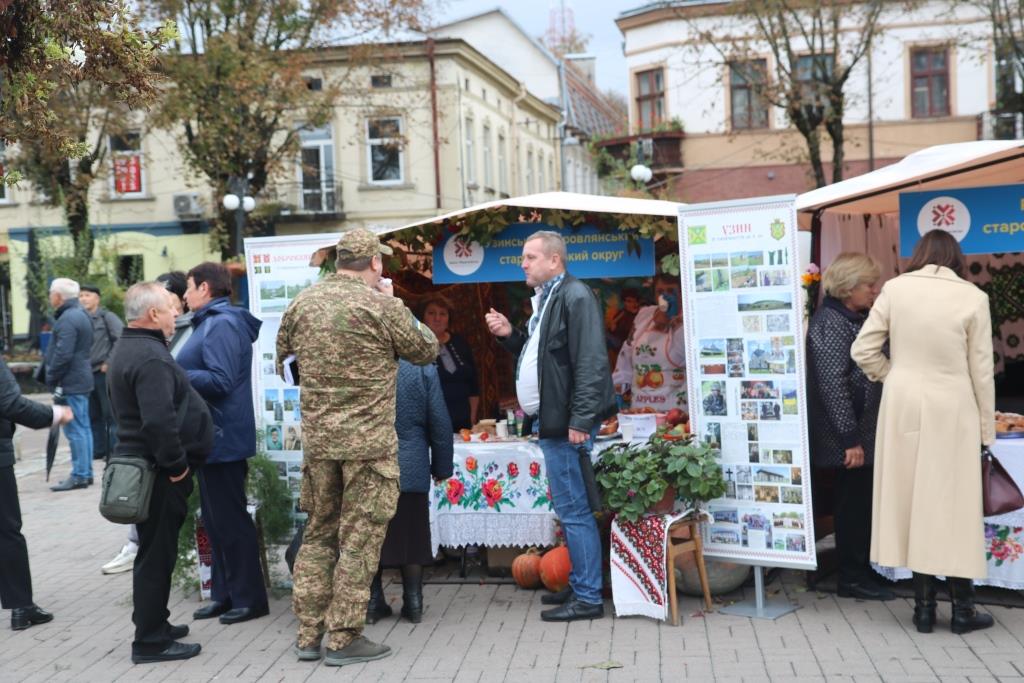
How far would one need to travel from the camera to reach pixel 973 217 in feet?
22.4

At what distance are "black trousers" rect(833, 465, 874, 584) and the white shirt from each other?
1.68 m

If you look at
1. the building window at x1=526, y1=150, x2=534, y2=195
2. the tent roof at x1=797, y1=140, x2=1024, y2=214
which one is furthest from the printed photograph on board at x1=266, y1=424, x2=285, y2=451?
the building window at x1=526, y1=150, x2=534, y2=195

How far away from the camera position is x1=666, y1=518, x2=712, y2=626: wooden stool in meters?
6.17

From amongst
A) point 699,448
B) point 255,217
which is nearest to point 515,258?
point 699,448

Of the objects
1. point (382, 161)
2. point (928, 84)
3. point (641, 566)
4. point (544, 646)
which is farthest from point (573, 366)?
point (382, 161)

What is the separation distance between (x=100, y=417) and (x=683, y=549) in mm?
8704

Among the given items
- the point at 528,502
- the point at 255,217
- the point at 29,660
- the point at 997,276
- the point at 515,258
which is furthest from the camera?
the point at 255,217

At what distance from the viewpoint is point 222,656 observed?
5953 mm

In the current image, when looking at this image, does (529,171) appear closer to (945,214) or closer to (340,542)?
(945,214)

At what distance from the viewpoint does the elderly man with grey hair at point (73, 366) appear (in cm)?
1146

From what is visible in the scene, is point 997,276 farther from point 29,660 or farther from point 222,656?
point 29,660

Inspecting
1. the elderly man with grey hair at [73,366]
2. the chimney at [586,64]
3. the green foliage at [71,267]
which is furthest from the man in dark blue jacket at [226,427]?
the chimney at [586,64]

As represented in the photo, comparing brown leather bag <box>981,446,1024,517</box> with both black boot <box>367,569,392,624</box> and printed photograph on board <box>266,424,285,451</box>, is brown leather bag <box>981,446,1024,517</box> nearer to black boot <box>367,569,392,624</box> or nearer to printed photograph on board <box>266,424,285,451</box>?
black boot <box>367,569,392,624</box>

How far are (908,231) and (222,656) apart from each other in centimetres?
434
